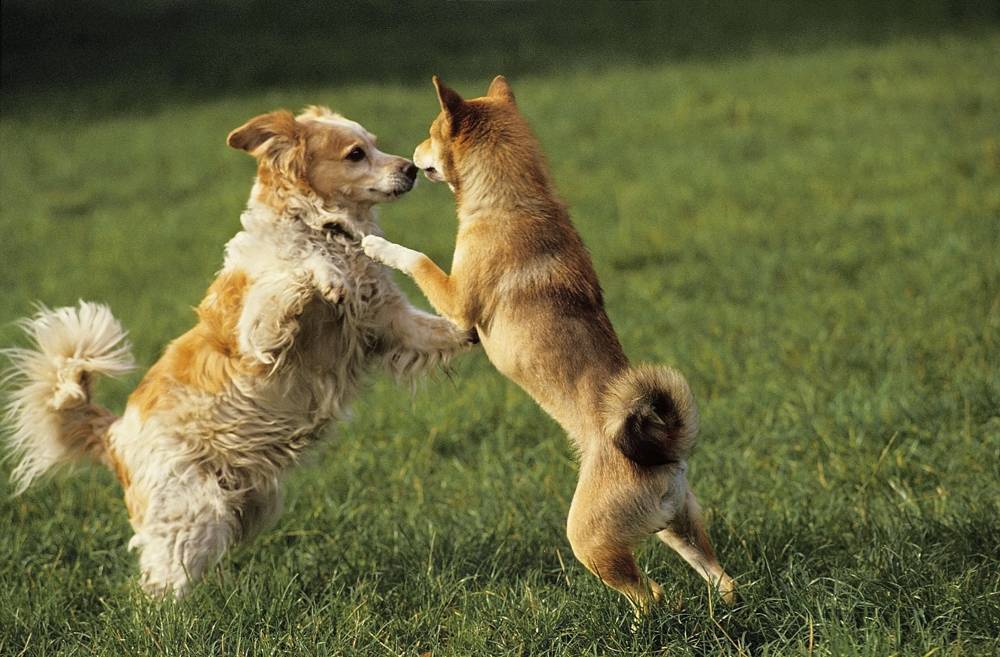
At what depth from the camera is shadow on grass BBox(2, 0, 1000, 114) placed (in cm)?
1750

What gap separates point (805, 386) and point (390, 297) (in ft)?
8.78

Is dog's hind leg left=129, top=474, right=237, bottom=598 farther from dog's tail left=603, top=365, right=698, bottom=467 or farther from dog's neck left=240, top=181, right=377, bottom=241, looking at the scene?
dog's tail left=603, top=365, right=698, bottom=467

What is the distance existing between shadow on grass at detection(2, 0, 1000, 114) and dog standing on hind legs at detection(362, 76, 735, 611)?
13.1 m

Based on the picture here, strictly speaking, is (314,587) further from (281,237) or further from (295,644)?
(281,237)

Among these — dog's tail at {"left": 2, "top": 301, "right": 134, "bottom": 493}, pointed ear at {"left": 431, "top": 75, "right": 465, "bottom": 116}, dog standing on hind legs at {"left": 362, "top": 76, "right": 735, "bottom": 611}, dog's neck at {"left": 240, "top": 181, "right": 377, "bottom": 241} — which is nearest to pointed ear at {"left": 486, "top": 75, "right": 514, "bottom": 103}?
dog standing on hind legs at {"left": 362, "top": 76, "right": 735, "bottom": 611}

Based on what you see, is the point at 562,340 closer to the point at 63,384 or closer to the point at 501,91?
the point at 501,91

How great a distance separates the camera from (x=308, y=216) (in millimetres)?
4566

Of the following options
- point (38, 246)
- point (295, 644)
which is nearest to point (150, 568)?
point (295, 644)

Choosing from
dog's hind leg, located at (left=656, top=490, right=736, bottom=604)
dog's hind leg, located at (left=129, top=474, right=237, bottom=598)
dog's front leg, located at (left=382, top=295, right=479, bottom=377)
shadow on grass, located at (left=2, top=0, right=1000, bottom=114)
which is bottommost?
shadow on grass, located at (left=2, top=0, right=1000, bottom=114)

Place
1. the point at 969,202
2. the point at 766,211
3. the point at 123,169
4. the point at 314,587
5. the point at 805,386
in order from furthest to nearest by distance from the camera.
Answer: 1. the point at 123,169
2. the point at 766,211
3. the point at 969,202
4. the point at 805,386
5. the point at 314,587

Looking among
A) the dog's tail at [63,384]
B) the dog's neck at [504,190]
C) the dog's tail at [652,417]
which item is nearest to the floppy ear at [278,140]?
the dog's neck at [504,190]

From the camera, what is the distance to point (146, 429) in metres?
4.54

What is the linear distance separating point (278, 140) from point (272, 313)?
0.72 meters

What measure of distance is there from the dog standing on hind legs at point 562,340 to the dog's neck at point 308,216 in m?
0.42
